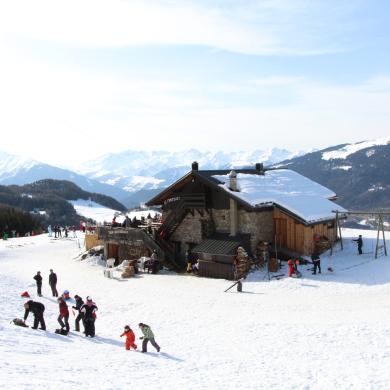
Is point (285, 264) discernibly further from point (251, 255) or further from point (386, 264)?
point (386, 264)

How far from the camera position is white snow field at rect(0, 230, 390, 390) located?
14227 mm

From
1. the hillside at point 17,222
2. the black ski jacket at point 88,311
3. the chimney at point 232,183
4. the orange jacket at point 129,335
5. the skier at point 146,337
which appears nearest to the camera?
the skier at point 146,337

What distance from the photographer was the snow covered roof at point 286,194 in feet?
104

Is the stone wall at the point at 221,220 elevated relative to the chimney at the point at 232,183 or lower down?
lower down

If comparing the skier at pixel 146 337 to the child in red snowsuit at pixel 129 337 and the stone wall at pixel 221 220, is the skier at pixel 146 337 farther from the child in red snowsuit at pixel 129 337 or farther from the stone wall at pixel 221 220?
the stone wall at pixel 221 220

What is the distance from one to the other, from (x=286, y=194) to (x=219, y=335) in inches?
647

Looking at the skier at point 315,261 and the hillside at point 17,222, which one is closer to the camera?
the skier at point 315,261

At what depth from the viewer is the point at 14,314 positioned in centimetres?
2112

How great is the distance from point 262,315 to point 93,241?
24155 mm

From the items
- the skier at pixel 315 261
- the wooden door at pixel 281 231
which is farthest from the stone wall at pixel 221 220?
the skier at pixel 315 261

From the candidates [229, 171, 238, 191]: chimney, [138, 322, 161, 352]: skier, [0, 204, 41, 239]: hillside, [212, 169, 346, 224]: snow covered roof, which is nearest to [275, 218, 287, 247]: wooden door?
[212, 169, 346, 224]: snow covered roof

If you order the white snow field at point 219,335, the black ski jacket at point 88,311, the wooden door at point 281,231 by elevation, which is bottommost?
the white snow field at point 219,335

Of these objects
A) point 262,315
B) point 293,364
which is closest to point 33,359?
point 293,364

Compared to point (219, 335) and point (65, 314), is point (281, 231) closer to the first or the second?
point (219, 335)
